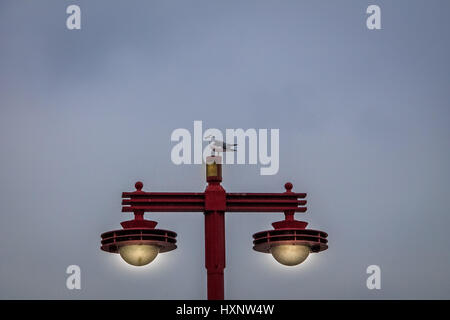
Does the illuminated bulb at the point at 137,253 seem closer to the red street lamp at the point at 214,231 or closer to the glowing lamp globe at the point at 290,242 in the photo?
the red street lamp at the point at 214,231

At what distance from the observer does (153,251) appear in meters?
25.5

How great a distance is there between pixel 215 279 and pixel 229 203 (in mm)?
1333

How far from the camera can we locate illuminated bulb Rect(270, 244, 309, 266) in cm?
2572

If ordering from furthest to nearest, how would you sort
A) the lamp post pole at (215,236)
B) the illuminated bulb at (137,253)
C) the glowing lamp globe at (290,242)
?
1. the glowing lamp globe at (290,242)
2. the lamp post pole at (215,236)
3. the illuminated bulb at (137,253)

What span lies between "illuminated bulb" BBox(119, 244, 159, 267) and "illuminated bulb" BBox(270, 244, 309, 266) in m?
2.08

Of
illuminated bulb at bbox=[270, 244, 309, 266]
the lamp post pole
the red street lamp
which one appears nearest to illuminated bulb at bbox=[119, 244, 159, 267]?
the red street lamp

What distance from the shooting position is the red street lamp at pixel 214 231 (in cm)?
2538

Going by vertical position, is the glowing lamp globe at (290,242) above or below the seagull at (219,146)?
below

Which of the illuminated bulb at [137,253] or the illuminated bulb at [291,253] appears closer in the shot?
the illuminated bulb at [137,253]

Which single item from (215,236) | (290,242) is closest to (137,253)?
(215,236)

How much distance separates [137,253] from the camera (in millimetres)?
25344

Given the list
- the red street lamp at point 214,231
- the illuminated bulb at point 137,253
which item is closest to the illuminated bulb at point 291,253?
the red street lamp at point 214,231
